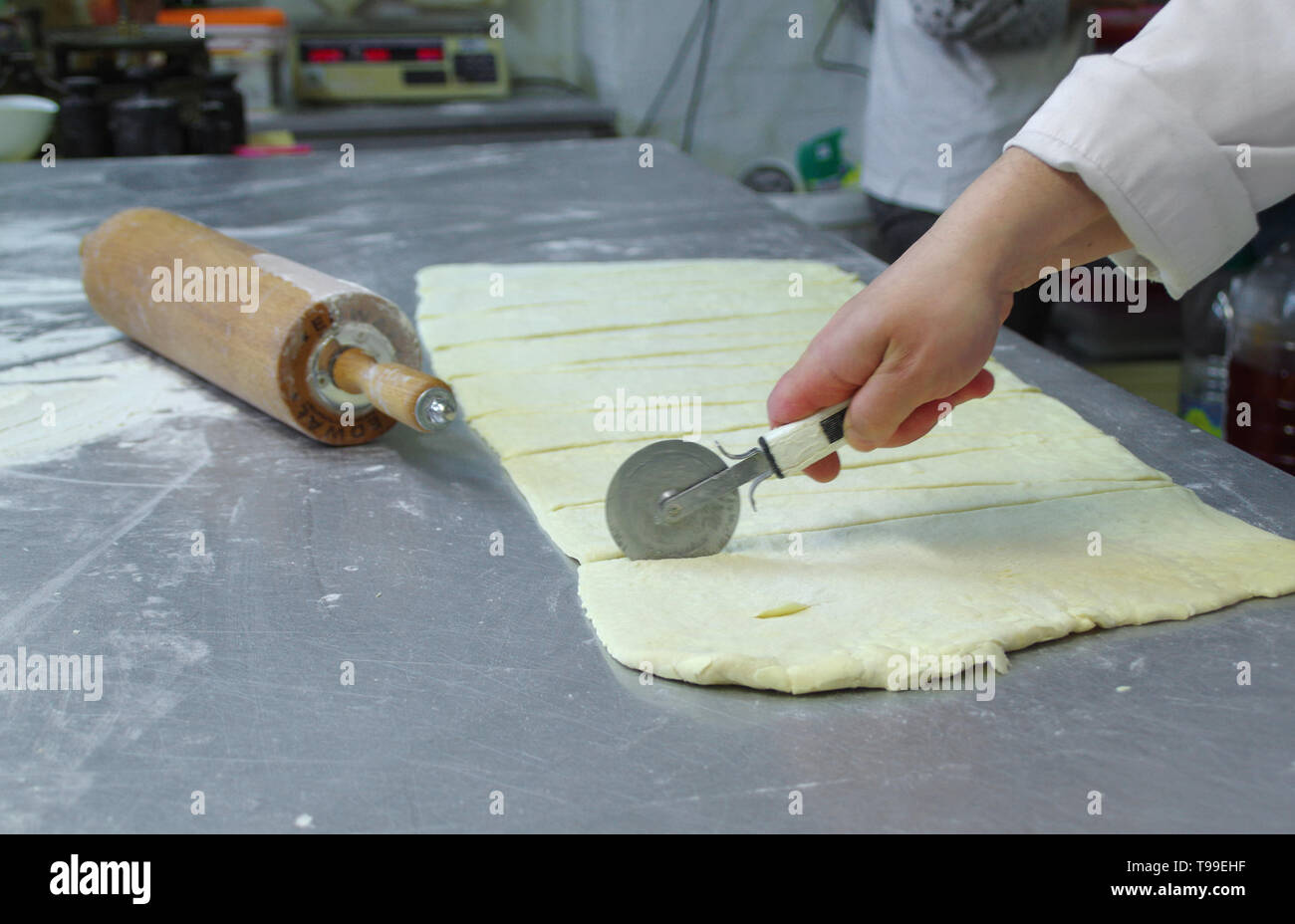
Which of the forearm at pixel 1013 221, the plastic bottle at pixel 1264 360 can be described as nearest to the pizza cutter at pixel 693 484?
the forearm at pixel 1013 221

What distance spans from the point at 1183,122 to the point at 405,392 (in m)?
0.85

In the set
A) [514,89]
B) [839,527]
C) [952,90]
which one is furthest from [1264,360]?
[514,89]

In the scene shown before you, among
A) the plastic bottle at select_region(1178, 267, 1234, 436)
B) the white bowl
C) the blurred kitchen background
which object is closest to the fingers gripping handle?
the blurred kitchen background

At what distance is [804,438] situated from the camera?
43.2 inches

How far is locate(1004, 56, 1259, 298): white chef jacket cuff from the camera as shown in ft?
3.49

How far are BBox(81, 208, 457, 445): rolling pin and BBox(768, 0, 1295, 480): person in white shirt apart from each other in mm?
501

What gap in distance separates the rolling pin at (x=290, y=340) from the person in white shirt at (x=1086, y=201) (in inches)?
19.7

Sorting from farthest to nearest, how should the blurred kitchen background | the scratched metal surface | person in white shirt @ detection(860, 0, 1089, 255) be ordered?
the blurred kitchen background < person in white shirt @ detection(860, 0, 1089, 255) < the scratched metal surface

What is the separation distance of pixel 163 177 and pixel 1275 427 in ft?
8.62

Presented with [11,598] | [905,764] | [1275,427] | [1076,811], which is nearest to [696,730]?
[905,764]

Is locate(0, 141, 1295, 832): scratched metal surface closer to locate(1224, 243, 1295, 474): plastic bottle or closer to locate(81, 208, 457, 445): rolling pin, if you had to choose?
locate(81, 208, 457, 445): rolling pin

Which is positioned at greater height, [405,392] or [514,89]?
[514,89]

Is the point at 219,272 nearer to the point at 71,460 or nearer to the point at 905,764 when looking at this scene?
the point at 71,460

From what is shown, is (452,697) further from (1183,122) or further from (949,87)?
(949,87)
